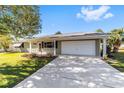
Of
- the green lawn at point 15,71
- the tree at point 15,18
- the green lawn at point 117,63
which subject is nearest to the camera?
the green lawn at point 15,71

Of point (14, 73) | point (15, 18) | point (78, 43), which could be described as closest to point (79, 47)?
point (78, 43)

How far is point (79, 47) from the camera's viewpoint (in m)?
22.6

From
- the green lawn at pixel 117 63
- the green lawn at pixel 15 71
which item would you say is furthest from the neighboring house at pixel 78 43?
the green lawn at pixel 15 71

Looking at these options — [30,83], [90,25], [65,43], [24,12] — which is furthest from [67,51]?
[90,25]

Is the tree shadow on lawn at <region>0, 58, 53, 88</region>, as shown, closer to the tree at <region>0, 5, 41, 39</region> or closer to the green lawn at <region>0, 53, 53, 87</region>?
the green lawn at <region>0, 53, 53, 87</region>

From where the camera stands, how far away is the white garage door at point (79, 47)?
21.5 m

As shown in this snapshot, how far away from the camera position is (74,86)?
7.46m

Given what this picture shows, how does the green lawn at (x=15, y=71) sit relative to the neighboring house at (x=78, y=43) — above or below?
below

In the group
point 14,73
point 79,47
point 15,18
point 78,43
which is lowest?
point 14,73

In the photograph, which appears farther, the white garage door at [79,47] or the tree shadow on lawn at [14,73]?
the white garage door at [79,47]

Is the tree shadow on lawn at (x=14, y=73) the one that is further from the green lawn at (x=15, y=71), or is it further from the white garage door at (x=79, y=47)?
the white garage door at (x=79, y=47)

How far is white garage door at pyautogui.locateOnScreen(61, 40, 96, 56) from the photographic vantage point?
21.5 meters

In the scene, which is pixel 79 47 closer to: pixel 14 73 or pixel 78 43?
pixel 78 43

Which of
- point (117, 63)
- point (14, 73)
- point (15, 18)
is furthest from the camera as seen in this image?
point (117, 63)
